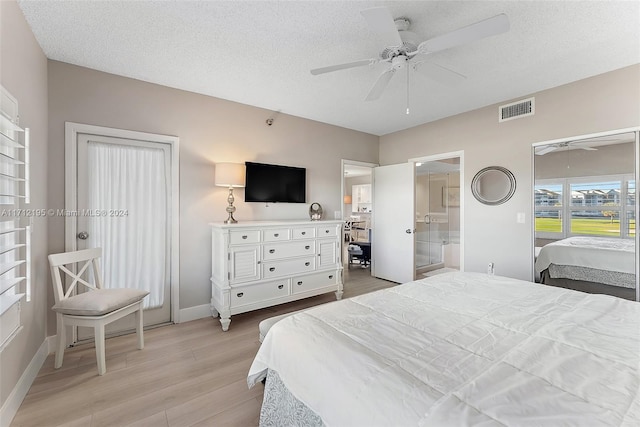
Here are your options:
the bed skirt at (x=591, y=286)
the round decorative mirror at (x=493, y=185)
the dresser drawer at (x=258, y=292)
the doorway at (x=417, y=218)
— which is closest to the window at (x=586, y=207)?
the round decorative mirror at (x=493, y=185)

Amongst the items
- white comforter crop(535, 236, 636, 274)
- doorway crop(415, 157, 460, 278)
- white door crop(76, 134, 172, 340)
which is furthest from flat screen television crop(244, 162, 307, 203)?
white comforter crop(535, 236, 636, 274)

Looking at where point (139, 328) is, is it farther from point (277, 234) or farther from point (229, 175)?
point (229, 175)

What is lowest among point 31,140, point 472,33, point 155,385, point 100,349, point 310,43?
point 155,385

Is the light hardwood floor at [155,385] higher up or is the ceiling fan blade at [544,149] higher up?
the ceiling fan blade at [544,149]

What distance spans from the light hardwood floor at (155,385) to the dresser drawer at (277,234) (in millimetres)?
972

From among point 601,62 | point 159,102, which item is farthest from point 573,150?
point 159,102

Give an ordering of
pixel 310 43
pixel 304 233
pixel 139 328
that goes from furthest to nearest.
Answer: pixel 304 233 → pixel 139 328 → pixel 310 43

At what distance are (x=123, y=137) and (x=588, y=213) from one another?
4.74m

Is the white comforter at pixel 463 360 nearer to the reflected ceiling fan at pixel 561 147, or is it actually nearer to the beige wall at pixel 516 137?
the beige wall at pixel 516 137

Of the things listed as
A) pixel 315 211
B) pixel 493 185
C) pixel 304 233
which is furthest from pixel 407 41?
pixel 315 211

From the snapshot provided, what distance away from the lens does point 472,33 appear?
5.18 feet

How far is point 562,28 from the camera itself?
1.98 metres

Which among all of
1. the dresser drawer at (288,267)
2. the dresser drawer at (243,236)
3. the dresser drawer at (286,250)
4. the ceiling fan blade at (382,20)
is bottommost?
the dresser drawer at (288,267)

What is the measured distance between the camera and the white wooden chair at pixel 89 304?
2.06 meters
